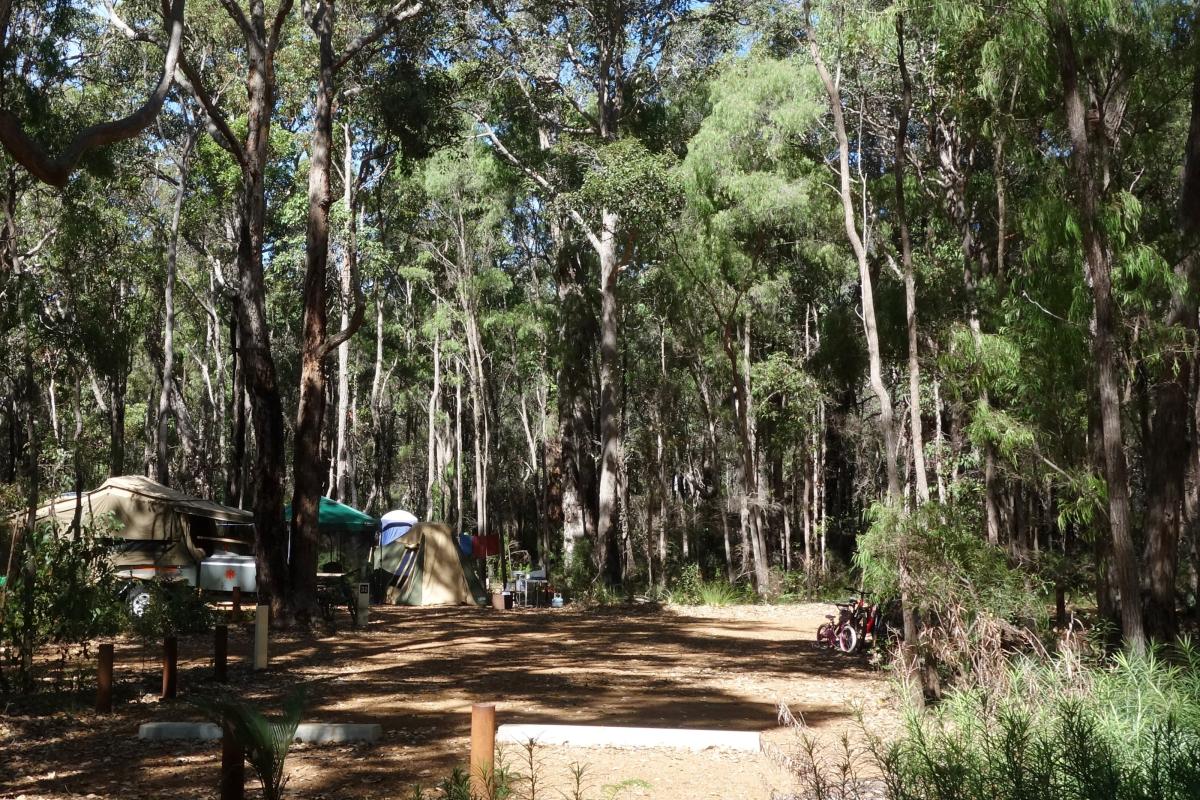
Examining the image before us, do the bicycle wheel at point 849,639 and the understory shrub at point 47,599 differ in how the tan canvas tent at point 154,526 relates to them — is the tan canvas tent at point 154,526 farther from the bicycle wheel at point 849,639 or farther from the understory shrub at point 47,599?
the bicycle wheel at point 849,639

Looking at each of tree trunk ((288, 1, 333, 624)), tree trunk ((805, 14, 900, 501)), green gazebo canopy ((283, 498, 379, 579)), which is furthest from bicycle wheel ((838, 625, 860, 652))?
green gazebo canopy ((283, 498, 379, 579))

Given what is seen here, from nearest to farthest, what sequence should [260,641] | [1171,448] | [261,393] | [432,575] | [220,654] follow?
[220,654] < [260,641] < [1171,448] < [261,393] < [432,575]

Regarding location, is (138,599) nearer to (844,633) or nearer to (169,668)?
(169,668)

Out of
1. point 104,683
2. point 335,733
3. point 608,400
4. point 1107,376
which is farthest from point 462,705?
point 608,400

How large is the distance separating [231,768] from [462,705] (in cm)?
476

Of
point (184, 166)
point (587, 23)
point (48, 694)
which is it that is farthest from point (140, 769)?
point (184, 166)

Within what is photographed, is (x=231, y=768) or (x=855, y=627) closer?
(x=231, y=768)

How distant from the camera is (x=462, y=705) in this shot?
9.59 m

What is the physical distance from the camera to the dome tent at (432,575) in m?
22.5

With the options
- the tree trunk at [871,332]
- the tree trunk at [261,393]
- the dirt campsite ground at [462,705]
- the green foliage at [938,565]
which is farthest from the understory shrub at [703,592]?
the green foliage at [938,565]

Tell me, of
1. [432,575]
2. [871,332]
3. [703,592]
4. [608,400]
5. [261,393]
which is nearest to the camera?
[871,332]

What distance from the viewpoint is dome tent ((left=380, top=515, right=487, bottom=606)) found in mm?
22484

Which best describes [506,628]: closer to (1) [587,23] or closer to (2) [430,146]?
(2) [430,146]

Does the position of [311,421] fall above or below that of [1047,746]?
above
